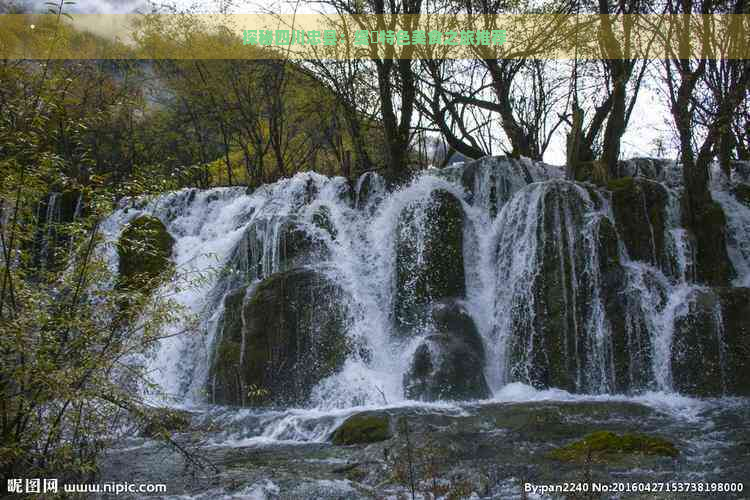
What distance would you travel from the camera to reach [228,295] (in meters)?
12.2

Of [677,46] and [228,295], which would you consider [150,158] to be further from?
[677,46]

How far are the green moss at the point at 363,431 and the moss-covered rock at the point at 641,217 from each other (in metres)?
6.06

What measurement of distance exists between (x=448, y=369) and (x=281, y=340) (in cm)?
308

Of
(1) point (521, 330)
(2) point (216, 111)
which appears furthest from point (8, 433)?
(2) point (216, 111)

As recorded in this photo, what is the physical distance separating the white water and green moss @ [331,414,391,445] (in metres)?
0.60

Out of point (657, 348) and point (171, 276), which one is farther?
point (657, 348)

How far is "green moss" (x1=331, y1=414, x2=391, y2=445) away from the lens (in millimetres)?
7809

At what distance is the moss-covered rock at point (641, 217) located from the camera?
11523 millimetres

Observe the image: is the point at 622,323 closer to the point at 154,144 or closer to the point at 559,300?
the point at 559,300

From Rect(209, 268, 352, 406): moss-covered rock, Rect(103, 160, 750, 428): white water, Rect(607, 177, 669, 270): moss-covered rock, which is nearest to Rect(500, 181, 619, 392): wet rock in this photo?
Rect(103, 160, 750, 428): white water

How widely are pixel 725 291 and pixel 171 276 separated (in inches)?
344

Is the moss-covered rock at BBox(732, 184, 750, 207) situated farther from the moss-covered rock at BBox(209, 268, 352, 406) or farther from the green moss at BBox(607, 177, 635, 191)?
the moss-covered rock at BBox(209, 268, 352, 406)

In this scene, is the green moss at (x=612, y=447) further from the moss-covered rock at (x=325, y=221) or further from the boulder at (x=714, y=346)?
the moss-covered rock at (x=325, y=221)

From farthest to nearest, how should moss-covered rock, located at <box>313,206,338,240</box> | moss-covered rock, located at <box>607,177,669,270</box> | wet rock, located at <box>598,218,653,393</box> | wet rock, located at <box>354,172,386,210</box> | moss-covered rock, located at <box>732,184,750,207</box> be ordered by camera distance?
1. wet rock, located at <box>354,172,386,210</box>
2. moss-covered rock, located at <box>313,206,338,240</box>
3. moss-covered rock, located at <box>732,184,750,207</box>
4. moss-covered rock, located at <box>607,177,669,270</box>
5. wet rock, located at <box>598,218,653,393</box>
